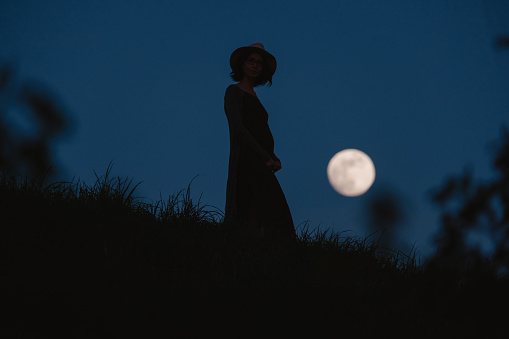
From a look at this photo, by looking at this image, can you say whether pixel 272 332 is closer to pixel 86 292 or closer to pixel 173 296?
pixel 173 296

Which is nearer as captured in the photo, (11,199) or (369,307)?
(369,307)

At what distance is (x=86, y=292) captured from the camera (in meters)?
3.55

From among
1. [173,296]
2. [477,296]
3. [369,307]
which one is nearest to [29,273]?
[173,296]

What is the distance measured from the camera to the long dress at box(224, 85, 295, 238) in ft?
16.6

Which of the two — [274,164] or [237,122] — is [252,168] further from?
[237,122]

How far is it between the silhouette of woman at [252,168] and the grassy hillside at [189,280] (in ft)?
0.72

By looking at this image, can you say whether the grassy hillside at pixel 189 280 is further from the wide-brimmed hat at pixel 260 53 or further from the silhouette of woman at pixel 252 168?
the wide-brimmed hat at pixel 260 53

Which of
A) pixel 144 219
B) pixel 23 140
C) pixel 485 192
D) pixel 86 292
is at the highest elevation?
pixel 23 140

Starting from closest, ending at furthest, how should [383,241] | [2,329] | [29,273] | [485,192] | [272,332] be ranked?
[485,192] < [2,329] < [272,332] < [29,273] < [383,241]

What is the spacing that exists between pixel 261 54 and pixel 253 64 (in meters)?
0.24

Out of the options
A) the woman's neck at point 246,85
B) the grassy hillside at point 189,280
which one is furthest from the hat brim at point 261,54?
the grassy hillside at point 189,280

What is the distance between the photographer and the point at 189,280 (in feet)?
13.3

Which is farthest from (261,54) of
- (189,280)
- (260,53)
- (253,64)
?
(189,280)

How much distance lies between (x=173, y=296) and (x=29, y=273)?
1.12 meters
